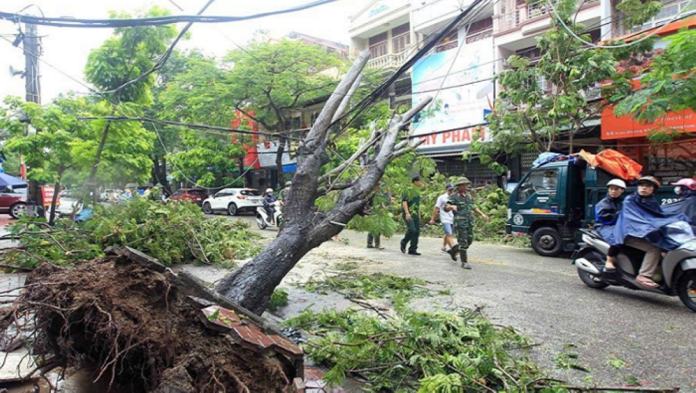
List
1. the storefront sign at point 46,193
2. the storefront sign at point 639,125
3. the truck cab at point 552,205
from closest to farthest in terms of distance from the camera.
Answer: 1. the truck cab at point 552,205
2. the storefront sign at point 639,125
3. the storefront sign at point 46,193

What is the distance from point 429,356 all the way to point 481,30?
18.3 meters

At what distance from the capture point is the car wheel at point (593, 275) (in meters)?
6.17

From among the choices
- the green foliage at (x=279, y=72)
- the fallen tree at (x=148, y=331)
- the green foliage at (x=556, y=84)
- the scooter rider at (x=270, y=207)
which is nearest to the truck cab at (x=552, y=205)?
the green foliage at (x=556, y=84)

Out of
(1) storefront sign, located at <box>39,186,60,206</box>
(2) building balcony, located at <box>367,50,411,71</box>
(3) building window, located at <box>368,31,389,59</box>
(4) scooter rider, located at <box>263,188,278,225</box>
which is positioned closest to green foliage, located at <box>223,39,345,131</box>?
(2) building balcony, located at <box>367,50,411,71</box>

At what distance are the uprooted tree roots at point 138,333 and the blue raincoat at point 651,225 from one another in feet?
15.5

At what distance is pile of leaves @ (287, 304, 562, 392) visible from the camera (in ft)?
10.4

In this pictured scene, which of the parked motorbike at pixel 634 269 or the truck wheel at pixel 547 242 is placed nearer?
the parked motorbike at pixel 634 269

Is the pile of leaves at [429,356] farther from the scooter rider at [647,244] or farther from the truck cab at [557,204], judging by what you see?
the truck cab at [557,204]

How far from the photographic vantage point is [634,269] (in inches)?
223

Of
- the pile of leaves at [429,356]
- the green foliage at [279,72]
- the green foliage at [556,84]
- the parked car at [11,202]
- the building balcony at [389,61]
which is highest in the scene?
the building balcony at [389,61]

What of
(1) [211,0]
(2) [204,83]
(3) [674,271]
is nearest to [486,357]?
(3) [674,271]

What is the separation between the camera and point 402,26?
2216cm

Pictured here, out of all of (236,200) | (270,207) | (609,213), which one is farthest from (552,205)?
(236,200)

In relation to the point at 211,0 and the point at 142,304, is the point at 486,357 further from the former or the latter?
the point at 211,0
